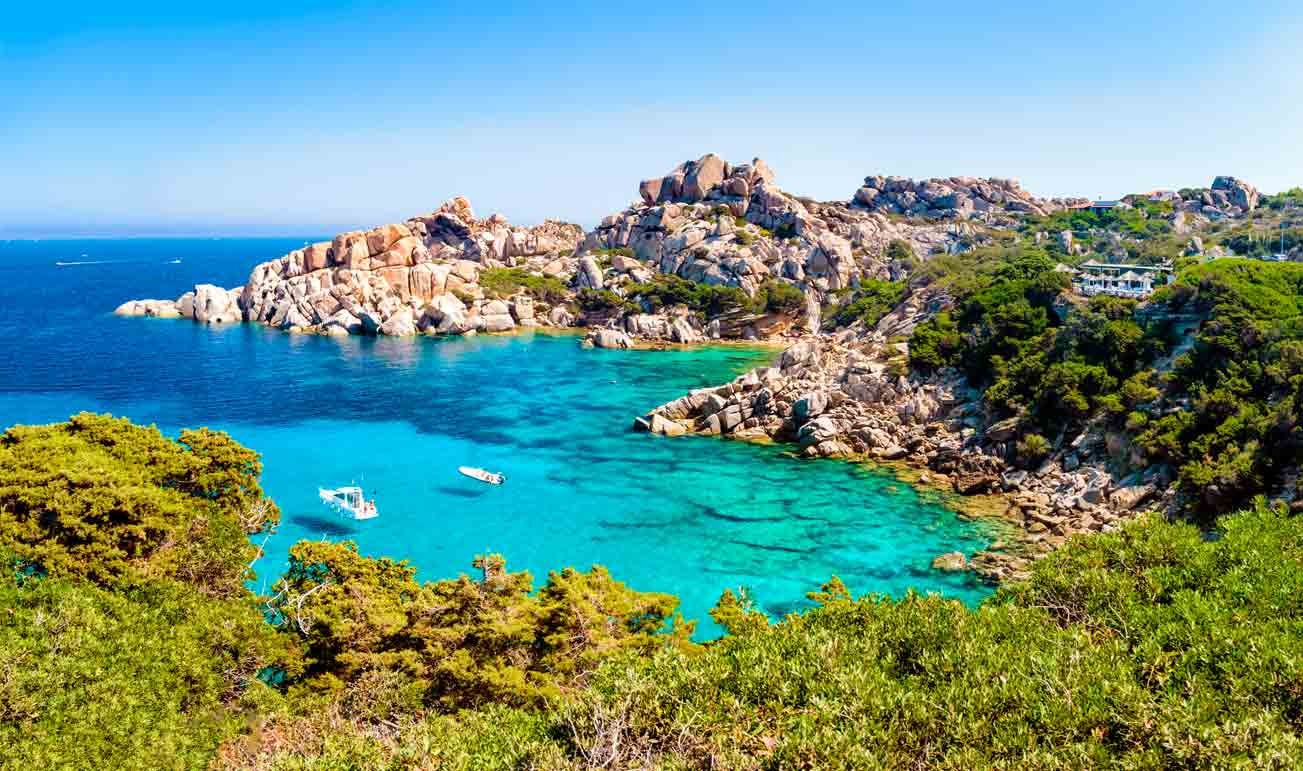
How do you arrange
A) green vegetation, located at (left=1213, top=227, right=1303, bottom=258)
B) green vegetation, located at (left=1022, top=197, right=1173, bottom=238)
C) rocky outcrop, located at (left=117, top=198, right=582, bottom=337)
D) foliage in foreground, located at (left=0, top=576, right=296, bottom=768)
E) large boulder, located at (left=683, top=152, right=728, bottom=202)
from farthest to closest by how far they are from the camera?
1. large boulder, located at (left=683, top=152, right=728, bottom=202)
2. green vegetation, located at (left=1022, top=197, right=1173, bottom=238)
3. rocky outcrop, located at (left=117, top=198, right=582, bottom=337)
4. green vegetation, located at (left=1213, top=227, right=1303, bottom=258)
5. foliage in foreground, located at (left=0, top=576, right=296, bottom=768)

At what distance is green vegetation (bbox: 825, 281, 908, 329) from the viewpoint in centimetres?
7912

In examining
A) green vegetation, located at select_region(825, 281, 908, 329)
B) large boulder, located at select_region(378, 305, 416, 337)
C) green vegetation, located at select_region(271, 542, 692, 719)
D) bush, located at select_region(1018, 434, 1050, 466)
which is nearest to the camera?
green vegetation, located at select_region(271, 542, 692, 719)

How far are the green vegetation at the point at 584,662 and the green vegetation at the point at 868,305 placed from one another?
5984cm

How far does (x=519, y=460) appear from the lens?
48.9 m

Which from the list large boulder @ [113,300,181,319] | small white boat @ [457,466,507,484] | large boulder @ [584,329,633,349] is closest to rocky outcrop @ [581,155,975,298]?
large boulder @ [584,329,633,349]

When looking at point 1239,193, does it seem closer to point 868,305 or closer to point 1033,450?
point 868,305

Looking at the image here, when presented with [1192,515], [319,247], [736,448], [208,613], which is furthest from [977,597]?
[319,247]

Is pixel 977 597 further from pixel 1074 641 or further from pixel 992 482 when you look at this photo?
pixel 1074 641

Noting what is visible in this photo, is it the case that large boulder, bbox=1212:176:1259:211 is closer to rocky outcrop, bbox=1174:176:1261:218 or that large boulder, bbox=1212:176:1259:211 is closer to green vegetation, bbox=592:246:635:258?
rocky outcrop, bbox=1174:176:1261:218

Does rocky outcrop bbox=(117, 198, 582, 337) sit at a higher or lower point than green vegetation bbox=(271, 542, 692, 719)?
higher

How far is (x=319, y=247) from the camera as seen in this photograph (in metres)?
108

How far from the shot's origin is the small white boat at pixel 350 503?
38.3 m

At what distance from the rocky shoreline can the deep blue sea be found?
206 cm

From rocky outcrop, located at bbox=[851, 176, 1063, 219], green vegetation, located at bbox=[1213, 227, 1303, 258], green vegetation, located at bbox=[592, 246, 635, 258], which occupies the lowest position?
green vegetation, located at bbox=[592, 246, 635, 258]
